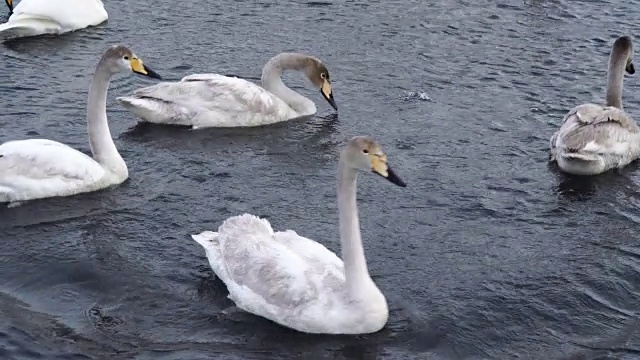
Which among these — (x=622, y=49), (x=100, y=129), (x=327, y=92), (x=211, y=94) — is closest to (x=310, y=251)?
(x=100, y=129)

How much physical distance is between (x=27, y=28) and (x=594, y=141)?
28.0 ft

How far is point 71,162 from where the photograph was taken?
11398 mm

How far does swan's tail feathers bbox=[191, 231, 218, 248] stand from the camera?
984 cm

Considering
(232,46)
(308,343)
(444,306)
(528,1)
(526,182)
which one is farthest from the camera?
(528,1)

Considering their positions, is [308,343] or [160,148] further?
[160,148]

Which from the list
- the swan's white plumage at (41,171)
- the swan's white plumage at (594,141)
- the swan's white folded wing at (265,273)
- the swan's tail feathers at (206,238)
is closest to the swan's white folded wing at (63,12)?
the swan's white plumage at (41,171)

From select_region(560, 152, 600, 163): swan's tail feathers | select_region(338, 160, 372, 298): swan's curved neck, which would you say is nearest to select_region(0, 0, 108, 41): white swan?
select_region(560, 152, 600, 163): swan's tail feathers

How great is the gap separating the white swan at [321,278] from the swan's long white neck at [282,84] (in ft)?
16.7

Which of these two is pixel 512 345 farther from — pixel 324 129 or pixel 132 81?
pixel 132 81

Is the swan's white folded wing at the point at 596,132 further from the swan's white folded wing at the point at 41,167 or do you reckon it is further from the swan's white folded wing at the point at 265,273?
the swan's white folded wing at the point at 41,167

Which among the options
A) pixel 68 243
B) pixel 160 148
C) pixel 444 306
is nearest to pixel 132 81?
pixel 160 148

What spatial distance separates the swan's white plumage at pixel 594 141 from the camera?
494 inches

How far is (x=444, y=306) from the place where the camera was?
31.3 ft

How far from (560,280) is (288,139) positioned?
464cm
